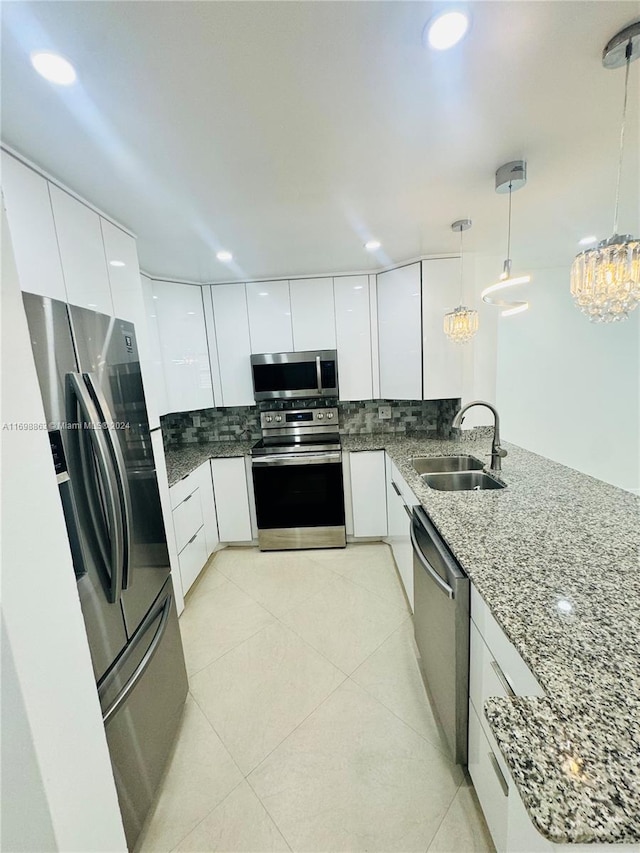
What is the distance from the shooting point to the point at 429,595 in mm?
1380

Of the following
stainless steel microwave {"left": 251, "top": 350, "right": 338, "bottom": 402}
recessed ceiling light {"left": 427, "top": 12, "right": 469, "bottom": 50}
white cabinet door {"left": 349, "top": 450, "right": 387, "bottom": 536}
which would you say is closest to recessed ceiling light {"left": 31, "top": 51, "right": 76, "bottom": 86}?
recessed ceiling light {"left": 427, "top": 12, "right": 469, "bottom": 50}

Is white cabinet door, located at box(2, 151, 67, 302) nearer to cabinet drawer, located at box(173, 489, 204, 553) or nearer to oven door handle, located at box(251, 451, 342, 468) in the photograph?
cabinet drawer, located at box(173, 489, 204, 553)

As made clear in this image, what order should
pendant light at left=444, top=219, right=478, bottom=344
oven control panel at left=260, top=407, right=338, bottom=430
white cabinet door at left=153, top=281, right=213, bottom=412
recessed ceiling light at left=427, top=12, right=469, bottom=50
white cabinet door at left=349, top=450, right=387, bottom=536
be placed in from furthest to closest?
1. oven control panel at left=260, top=407, right=338, bottom=430
2. white cabinet door at left=349, top=450, right=387, bottom=536
3. white cabinet door at left=153, top=281, right=213, bottom=412
4. pendant light at left=444, top=219, right=478, bottom=344
5. recessed ceiling light at left=427, top=12, right=469, bottom=50

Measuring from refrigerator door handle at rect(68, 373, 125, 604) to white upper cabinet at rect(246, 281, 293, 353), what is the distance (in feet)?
6.63

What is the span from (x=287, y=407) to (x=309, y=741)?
2.40m

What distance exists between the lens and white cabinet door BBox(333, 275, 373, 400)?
283 centimetres

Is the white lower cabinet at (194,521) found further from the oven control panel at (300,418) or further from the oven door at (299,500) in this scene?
the oven control panel at (300,418)

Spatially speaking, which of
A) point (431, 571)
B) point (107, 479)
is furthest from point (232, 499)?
point (431, 571)

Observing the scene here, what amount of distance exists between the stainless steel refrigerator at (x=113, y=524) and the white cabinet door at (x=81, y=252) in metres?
0.32

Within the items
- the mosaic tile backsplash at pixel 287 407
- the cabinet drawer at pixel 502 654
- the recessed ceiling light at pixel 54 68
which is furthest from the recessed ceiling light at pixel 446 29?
the mosaic tile backsplash at pixel 287 407

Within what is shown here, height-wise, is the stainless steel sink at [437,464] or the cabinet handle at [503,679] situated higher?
the stainless steel sink at [437,464]

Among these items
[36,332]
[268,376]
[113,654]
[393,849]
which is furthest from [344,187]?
[393,849]

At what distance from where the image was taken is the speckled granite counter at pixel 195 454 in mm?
2391

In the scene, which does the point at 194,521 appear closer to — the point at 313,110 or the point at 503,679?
the point at 503,679
